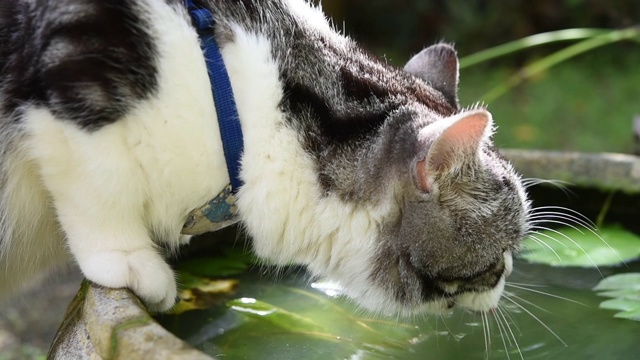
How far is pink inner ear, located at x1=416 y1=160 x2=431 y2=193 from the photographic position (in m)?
1.46

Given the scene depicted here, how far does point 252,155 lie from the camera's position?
5.07ft

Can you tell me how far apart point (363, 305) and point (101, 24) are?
806mm

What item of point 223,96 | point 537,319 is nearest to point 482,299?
point 537,319

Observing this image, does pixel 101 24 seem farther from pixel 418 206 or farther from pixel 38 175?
pixel 418 206

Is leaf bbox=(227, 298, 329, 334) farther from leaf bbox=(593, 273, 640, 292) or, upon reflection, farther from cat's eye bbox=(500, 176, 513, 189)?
leaf bbox=(593, 273, 640, 292)

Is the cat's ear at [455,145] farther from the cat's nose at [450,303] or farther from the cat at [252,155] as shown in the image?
the cat's nose at [450,303]

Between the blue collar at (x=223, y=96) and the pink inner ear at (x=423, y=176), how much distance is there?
1.17 feet

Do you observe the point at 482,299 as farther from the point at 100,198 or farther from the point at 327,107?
the point at 100,198

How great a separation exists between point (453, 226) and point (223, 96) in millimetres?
527

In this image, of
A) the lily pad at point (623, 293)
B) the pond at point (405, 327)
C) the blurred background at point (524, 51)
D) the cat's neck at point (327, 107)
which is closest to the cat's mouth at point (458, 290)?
the pond at point (405, 327)

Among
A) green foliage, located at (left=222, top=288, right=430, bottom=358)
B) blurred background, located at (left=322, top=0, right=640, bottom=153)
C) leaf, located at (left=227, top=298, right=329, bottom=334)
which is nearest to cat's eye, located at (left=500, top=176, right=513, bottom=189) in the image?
green foliage, located at (left=222, top=288, right=430, bottom=358)

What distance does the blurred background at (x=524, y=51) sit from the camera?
15.1ft

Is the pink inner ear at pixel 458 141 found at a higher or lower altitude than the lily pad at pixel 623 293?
higher

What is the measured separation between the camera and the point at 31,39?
150cm
